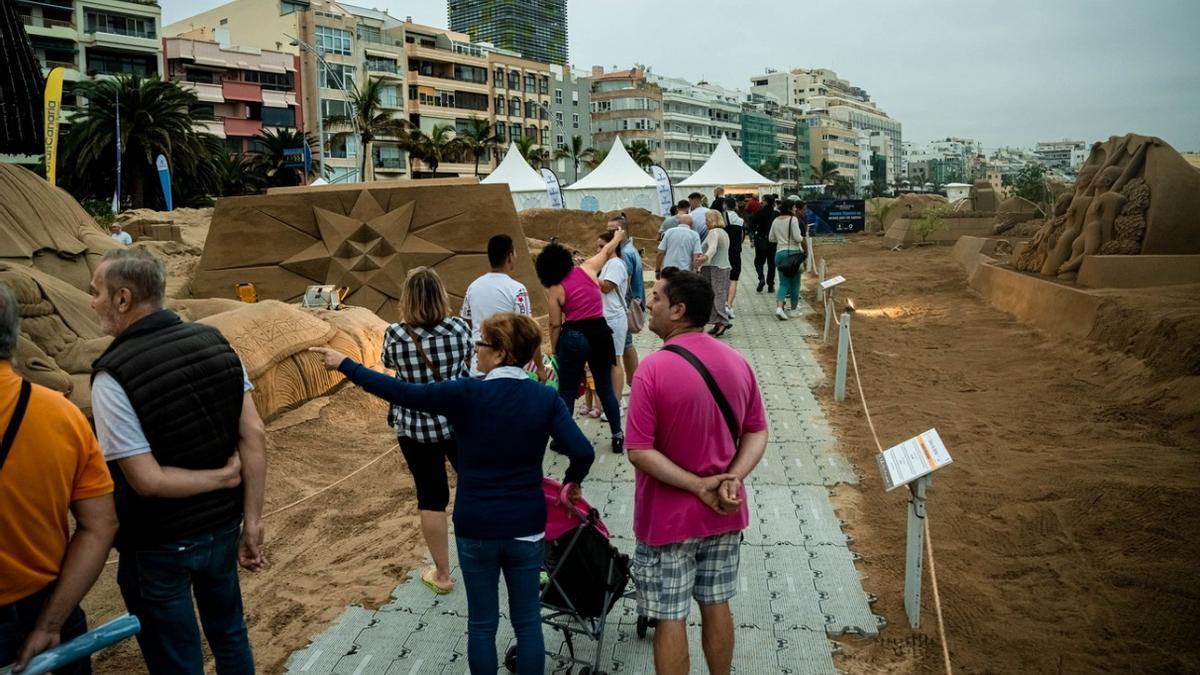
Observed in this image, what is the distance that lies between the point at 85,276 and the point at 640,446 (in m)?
9.44

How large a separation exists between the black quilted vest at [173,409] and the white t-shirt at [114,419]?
2 centimetres

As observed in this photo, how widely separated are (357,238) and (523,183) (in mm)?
17973

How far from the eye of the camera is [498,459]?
325 centimetres

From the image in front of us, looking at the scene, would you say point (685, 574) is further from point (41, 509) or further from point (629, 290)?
point (629, 290)

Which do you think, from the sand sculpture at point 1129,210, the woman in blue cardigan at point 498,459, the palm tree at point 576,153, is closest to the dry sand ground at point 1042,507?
the woman in blue cardigan at point 498,459

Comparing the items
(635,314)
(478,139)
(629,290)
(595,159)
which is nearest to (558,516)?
(635,314)

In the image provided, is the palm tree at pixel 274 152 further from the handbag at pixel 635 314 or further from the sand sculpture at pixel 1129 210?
the handbag at pixel 635 314

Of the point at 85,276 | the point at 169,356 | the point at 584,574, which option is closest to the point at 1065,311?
the point at 584,574

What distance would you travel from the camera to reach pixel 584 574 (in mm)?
3707

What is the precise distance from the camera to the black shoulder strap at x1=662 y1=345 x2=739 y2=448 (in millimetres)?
3314

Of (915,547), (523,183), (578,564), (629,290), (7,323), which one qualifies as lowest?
(915,547)

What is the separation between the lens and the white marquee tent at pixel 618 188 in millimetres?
30672

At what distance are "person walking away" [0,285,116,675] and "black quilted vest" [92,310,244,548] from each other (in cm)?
21

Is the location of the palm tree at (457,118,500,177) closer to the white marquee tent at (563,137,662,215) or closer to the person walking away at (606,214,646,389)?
the white marquee tent at (563,137,662,215)
